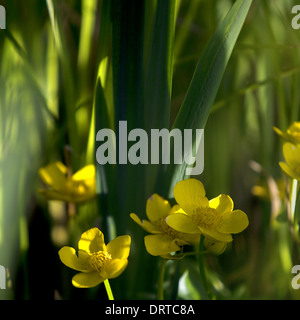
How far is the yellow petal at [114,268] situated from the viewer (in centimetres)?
30

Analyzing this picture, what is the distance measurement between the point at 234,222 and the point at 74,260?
0.46 feet

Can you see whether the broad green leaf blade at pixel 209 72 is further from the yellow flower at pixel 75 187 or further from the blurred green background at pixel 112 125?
the yellow flower at pixel 75 187

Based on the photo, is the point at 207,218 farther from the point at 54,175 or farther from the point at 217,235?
the point at 54,175

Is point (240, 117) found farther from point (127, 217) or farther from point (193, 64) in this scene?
point (127, 217)

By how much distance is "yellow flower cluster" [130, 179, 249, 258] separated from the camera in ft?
1.04

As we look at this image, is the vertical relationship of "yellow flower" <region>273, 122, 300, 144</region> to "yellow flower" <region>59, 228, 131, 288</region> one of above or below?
above

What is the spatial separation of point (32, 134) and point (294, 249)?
0.49 metres

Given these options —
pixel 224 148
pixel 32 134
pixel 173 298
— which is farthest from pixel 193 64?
pixel 173 298

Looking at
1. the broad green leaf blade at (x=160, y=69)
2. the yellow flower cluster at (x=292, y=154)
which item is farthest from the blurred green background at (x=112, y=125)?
the yellow flower cluster at (x=292, y=154)

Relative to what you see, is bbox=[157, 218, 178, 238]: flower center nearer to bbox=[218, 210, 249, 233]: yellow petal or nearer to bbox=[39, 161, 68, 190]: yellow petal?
bbox=[218, 210, 249, 233]: yellow petal

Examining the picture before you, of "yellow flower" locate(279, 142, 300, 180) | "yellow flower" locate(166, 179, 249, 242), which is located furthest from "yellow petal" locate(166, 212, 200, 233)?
"yellow flower" locate(279, 142, 300, 180)

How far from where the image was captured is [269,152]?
69 centimetres

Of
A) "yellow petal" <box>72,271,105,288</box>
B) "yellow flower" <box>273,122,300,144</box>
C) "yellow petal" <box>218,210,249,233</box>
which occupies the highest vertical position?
"yellow flower" <box>273,122,300,144</box>

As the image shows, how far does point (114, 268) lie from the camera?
0.31m
